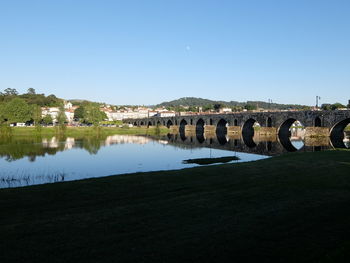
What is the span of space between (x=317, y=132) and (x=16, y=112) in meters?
103

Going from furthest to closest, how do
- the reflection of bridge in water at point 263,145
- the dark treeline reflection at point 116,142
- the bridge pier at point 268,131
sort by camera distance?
the bridge pier at point 268,131 < the reflection of bridge in water at point 263,145 < the dark treeline reflection at point 116,142

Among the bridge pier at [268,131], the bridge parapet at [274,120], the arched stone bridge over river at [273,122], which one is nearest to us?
the bridge parapet at [274,120]

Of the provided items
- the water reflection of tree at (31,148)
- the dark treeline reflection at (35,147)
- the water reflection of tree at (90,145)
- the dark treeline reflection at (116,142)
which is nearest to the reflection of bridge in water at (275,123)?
the dark treeline reflection at (116,142)

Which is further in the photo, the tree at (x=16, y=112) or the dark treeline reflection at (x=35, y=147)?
the tree at (x=16, y=112)

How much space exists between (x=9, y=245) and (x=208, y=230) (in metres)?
5.55

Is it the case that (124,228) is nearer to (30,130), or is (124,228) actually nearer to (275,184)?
(275,184)

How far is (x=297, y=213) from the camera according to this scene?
1131 centimetres

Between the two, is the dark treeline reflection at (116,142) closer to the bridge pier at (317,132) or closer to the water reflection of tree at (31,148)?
the water reflection of tree at (31,148)

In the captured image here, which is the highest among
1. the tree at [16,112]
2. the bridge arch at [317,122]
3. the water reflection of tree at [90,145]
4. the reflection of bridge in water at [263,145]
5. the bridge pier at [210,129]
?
the tree at [16,112]

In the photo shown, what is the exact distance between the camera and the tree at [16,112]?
398 feet

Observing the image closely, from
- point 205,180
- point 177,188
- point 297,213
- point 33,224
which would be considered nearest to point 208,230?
point 297,213

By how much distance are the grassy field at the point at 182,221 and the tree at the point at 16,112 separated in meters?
116

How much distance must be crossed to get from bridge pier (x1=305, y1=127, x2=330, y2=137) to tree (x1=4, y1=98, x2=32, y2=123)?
328 feet

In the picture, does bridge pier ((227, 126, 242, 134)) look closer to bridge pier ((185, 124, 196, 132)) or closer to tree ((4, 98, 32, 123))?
bridge pier ((185, 124, 196, 132))
